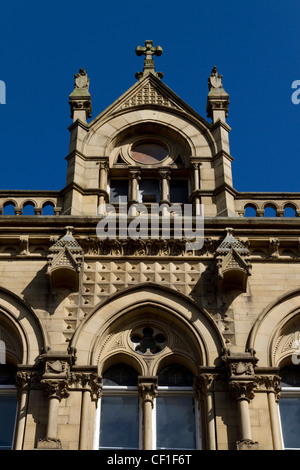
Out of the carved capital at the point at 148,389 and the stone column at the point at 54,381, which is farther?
the carved capital at the point at 148,389

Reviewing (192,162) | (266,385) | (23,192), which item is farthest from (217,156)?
(266,385)

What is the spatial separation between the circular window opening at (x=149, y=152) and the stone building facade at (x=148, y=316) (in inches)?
35.5

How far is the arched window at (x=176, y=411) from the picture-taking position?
696 inches

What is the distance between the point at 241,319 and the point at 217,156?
5460 mm

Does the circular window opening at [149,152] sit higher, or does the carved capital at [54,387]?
the circular window opening at [149,152]

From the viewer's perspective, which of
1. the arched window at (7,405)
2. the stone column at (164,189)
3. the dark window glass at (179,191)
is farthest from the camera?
the dark window glass at (179,191)

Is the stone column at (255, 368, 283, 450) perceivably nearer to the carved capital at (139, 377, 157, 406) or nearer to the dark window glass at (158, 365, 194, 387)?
the dark window glass at (158, 365, 194, 387)

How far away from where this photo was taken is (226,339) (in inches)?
732

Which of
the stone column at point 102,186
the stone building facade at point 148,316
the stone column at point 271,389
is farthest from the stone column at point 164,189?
the stone column at point 271,389

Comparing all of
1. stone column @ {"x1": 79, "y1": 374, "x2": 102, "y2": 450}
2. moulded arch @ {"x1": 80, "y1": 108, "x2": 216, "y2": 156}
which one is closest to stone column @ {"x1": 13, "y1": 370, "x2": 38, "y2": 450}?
stone column @ {"x1": 79, "y1": 374, "x2": 102, "y2": 450}

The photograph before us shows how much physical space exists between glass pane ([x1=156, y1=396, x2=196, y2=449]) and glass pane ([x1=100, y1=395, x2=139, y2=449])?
1.57ft

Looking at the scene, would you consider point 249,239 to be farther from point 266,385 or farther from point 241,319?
point 266,385

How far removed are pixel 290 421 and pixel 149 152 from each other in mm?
8776

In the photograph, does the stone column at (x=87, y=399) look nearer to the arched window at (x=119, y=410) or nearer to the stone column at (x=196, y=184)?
the arched window at (x=119, y=410)
